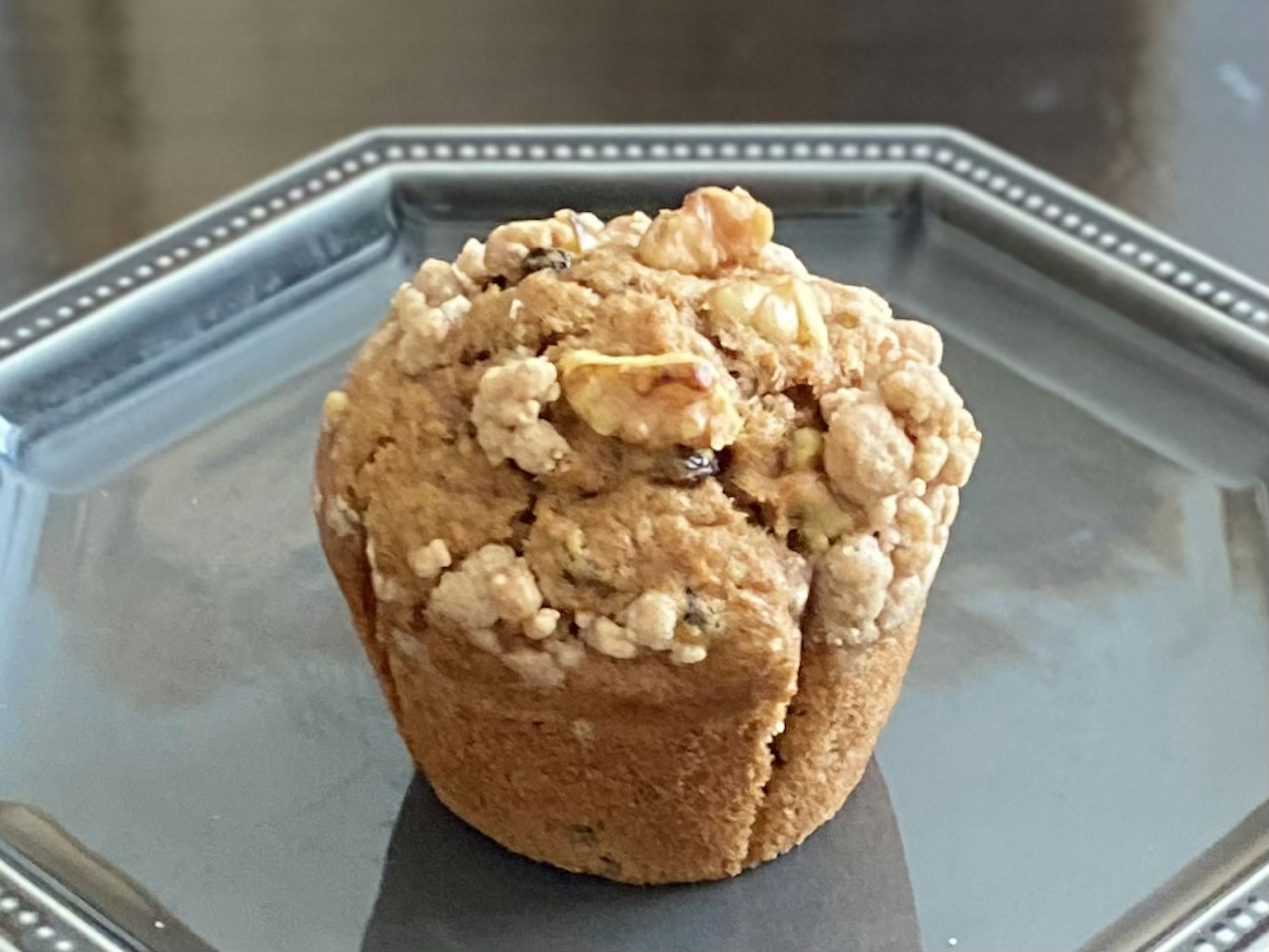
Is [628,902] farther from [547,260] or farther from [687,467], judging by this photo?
[547,260]

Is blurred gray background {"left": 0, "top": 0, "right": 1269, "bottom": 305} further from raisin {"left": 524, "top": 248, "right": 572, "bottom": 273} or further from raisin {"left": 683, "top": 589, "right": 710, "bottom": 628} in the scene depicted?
raisin {"left": 683, "top": 589, "right": 710, "bottom": 628}

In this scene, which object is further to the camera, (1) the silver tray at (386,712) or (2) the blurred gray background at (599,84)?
(2) the blurred gray background at (599,84)

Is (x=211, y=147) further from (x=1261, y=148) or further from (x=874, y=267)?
(x=1261, y=148)

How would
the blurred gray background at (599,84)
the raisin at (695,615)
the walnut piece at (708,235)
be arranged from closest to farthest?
the raisin at (695,615)
the walnut piece at (708,235)
the blurred gray background at (599,84)

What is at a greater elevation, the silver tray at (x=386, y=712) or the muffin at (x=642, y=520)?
the muffin at (x=642, y=520)

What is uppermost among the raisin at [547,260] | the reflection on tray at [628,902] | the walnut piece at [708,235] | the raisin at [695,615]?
the walnut piece at [708,235]

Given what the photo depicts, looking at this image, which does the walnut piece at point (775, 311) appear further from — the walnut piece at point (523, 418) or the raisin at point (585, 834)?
the raisin at point (585, 834)

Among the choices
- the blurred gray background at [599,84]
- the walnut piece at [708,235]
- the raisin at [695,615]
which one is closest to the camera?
the raisin at [695,615]

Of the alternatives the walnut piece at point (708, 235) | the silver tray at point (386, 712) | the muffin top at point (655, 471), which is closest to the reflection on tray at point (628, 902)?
the silver tray at point (386, 712)

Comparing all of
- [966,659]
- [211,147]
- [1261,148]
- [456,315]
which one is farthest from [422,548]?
[1261,148]
